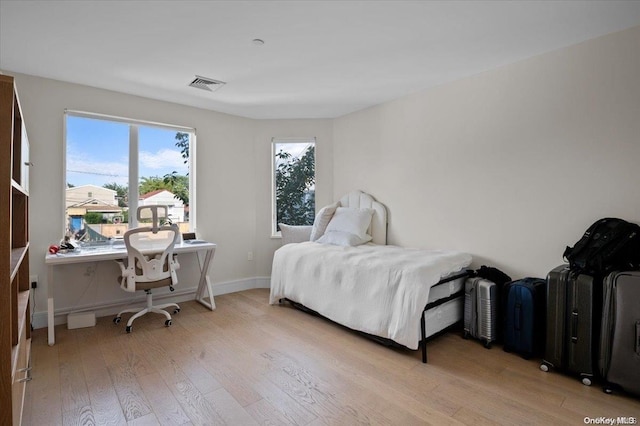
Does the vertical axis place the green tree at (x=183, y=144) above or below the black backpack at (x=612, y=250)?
above

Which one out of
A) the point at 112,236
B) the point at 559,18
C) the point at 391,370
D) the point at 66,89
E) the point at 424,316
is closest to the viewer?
the point at 559,18

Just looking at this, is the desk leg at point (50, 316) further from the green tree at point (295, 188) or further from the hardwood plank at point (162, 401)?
the green tree at point (295, 188)

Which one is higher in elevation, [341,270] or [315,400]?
[341,270]

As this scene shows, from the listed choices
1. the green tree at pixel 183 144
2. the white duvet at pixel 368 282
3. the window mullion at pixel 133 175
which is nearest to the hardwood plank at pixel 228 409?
the white duvet at pixel 368 282

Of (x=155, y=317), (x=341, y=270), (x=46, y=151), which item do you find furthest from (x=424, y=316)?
(x=46, y=151)

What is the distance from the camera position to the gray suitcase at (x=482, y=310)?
262 cm

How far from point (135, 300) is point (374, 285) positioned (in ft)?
9.01

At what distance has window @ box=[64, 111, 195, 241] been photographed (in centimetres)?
332

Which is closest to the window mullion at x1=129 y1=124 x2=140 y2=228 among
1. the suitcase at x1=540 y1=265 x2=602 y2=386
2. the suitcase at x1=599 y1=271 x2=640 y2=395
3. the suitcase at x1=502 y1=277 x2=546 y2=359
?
the suitcase at x1=502 y1=277 x2=546 y2=359

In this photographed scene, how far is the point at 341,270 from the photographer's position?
2.95m

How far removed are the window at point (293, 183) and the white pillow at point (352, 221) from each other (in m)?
0.70

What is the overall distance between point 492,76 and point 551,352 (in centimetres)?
239

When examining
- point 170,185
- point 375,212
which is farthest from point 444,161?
point 170,185

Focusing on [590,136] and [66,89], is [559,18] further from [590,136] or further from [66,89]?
[66,89]
